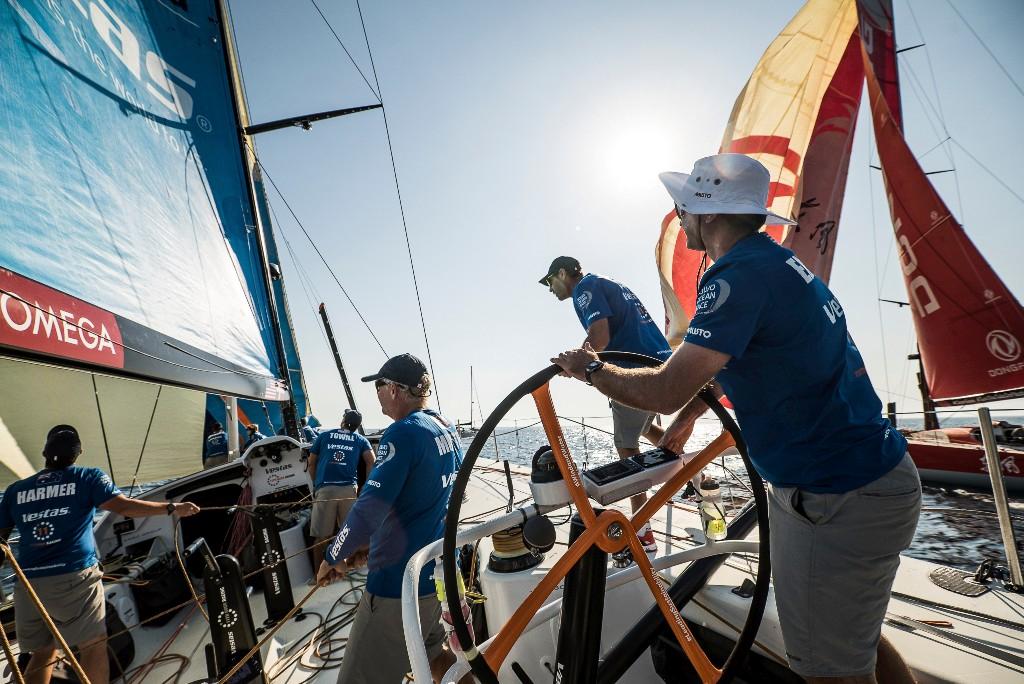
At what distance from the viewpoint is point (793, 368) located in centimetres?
113

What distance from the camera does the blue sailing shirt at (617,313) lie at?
111 inches

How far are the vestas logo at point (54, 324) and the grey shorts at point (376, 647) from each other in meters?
1.47

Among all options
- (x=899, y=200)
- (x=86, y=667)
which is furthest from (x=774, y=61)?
(x=86, y=667)

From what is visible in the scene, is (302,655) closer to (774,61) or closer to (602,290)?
(602,290)

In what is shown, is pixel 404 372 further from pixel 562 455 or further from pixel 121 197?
pixel 121 197

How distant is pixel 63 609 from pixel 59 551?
406 millimetres

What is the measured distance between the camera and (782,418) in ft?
3.83

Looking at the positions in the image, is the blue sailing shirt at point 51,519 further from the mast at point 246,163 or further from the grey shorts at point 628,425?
the grey shorts at point 628,425

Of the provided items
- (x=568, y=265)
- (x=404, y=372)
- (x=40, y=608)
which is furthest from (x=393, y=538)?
(x=568, y=265)

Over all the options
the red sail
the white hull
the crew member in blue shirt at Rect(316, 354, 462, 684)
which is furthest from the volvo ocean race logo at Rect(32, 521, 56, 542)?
the red sail

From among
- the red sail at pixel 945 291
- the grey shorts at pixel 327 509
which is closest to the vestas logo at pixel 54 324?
the grey shorts at pixel 327 509

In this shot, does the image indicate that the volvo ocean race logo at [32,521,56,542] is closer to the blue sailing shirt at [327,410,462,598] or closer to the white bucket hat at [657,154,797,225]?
the blue sailing shirt at [327,410,462,598]

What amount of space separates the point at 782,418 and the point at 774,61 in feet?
30.6

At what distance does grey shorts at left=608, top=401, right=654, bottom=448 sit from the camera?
295 centimetres
